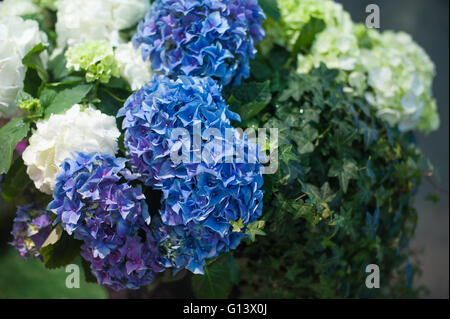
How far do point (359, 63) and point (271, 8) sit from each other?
10.7 inches

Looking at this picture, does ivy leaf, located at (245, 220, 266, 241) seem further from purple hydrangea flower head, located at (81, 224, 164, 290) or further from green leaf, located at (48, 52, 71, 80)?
green leaf, located at (48, 52, 71, 80)

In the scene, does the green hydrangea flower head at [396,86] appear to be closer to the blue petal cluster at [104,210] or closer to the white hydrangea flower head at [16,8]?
the blue petal cluster at [104,210]

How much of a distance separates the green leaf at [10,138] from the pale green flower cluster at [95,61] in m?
0.15

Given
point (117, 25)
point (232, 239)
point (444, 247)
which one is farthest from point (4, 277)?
point (444, 247)

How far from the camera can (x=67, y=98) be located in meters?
0.92

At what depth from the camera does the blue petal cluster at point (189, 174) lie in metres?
0.74

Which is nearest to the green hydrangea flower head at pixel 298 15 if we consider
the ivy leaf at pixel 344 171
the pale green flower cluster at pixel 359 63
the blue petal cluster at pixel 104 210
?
the pale green flower cluster at pixel 359 63

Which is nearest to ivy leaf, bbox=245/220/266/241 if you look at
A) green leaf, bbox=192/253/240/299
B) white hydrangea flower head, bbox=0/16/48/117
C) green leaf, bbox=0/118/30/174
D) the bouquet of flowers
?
the bouquet of flowers

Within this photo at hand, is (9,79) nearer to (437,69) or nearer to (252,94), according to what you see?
(252,94)

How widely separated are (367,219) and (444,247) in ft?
4.06

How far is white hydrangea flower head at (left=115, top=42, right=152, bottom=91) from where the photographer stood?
0.97 metres

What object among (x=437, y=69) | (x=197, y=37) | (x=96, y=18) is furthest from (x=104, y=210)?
(x=437, y=69)

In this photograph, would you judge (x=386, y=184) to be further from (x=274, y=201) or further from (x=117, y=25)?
(x=117, y=25)

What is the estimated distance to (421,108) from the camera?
1220mm
